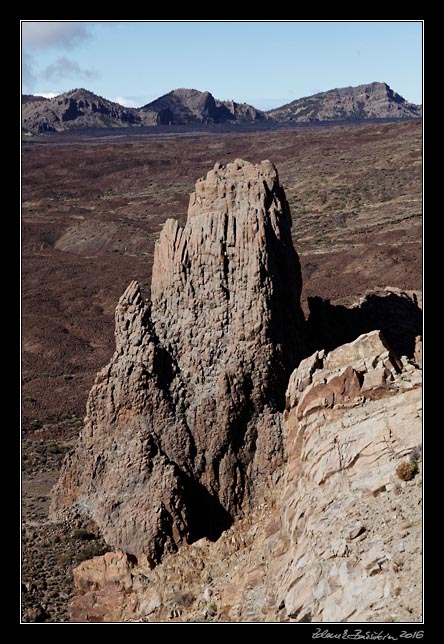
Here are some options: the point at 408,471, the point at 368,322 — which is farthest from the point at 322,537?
the point at 368,322

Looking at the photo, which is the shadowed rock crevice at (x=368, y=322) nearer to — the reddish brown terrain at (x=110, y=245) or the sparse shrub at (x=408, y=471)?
the reddish brown terrain at (x=110, y=245)

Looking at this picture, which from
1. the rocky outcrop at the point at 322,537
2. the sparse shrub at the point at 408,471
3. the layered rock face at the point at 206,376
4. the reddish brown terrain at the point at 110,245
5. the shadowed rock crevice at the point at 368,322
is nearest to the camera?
the rocky outcrop at the point at 322,537

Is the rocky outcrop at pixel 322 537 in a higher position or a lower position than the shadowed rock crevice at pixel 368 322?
lower

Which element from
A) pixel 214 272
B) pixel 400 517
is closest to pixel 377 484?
pixel 400 517

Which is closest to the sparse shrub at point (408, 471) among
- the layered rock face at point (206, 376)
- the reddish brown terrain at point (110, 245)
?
the layered rock face at point (206, 376)

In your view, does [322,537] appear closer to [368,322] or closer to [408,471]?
[408,471]
